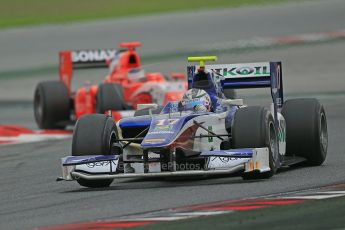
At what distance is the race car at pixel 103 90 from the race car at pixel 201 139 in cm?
786

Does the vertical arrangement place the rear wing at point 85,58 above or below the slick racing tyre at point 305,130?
above

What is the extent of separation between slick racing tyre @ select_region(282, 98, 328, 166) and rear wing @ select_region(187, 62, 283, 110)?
11.3 inches

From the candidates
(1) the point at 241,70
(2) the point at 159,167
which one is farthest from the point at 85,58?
(2) the point at 159,167

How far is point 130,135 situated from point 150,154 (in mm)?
893

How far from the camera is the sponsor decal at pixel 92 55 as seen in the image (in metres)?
24.1

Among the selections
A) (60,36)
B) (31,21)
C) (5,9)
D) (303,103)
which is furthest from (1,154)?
(5,9)

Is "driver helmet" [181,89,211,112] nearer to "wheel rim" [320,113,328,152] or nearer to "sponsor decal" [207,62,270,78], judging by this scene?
"sponsor decal" [207,62,270,78]

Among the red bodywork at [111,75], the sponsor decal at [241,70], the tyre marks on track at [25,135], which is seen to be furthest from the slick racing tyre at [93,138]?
the red bodywork at [111,75]

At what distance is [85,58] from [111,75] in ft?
2.32

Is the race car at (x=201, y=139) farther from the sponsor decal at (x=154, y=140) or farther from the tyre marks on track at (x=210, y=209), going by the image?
the tyre marks on track at (x=210, y=209)

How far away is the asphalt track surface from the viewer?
11.7 m

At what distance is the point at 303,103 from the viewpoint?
14.5m

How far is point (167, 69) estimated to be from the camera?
31.6 metres

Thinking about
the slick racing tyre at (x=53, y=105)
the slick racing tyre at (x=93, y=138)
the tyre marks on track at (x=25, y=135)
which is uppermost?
the slick racing tyre at (x=93, y=138)
